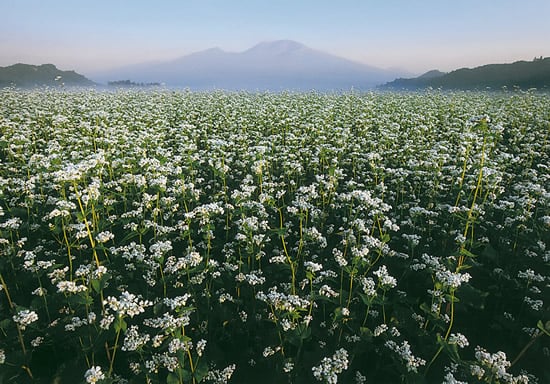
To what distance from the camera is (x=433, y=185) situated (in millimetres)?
9141

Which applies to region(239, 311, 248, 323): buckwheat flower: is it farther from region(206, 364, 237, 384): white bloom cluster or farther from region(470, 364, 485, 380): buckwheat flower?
region(470, 364, 485, 380): buckwheat flower

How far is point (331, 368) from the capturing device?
152 inches

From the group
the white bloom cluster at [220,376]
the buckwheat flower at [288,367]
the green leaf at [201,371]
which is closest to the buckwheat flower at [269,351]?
the buckwheat flower at [288,367]

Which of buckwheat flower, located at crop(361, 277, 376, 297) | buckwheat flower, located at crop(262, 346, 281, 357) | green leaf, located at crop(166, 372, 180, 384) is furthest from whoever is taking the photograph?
buckwheat flower, located at crop(361, 277, 376, 297)

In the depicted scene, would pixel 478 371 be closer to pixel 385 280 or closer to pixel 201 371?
pixel 385 280

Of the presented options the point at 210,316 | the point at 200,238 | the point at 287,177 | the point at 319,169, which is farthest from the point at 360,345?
the point at 319,169

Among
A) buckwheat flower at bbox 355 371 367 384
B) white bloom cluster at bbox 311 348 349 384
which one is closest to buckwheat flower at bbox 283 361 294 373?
white bloom cluster at bbox 311 348 349 384

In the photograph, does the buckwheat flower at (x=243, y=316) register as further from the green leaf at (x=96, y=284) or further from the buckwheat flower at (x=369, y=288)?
the green leaf at (x=96, y=284)

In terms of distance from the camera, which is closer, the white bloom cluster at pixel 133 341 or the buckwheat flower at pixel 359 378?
the white bloom cluster at pixel 133 341

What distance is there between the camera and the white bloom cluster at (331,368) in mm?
3719

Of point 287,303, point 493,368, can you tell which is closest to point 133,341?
point 287,303

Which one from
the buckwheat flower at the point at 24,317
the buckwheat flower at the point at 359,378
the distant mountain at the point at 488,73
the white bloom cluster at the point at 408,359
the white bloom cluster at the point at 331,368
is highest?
the distant mountain at the point at 488,73

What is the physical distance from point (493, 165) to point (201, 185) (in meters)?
9.14

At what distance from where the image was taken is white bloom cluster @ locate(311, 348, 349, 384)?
3719 millimetres
